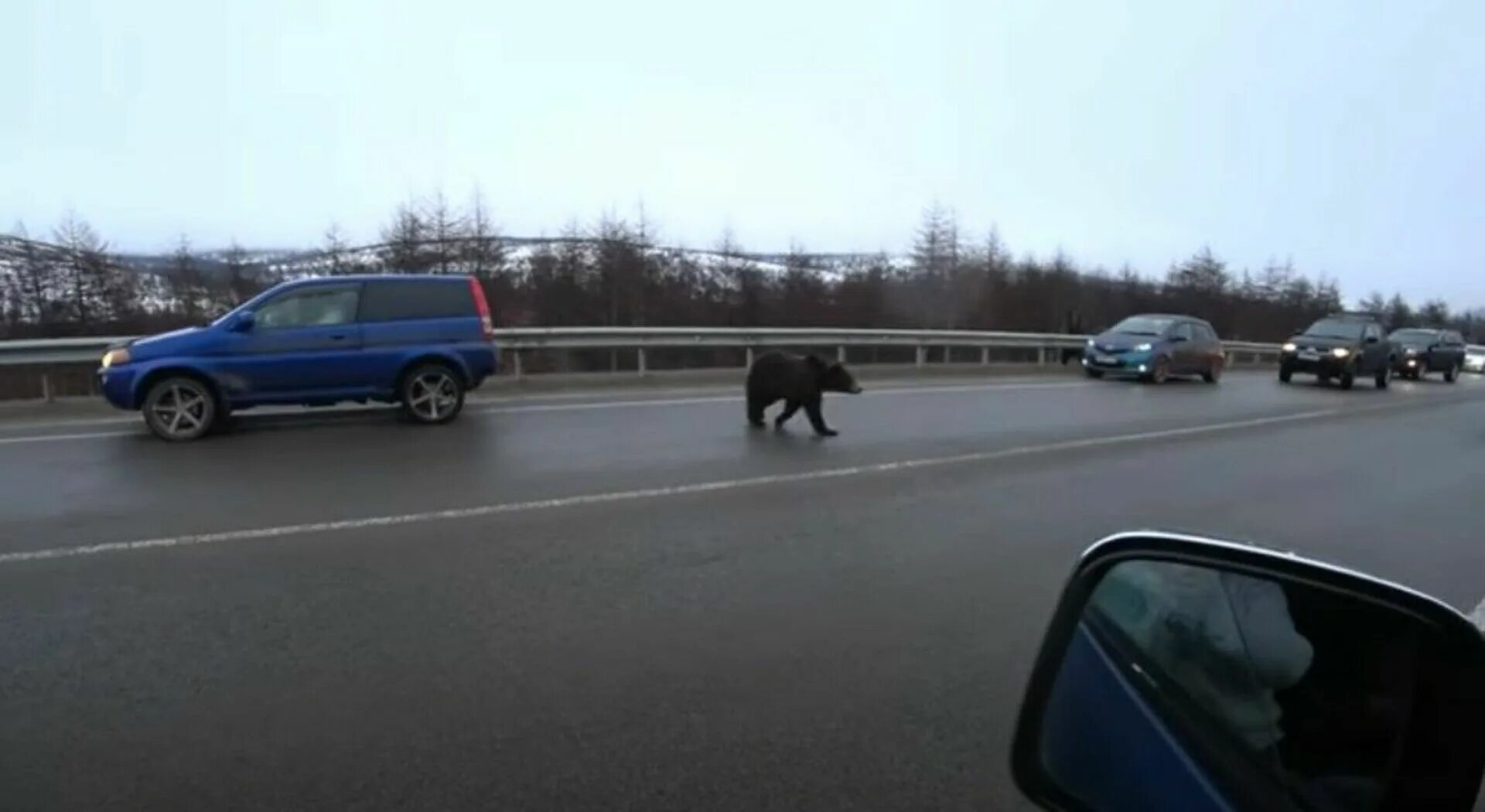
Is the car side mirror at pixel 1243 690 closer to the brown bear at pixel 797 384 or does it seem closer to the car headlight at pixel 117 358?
the brown bear at pixel 797 384

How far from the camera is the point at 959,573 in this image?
18.3 ft

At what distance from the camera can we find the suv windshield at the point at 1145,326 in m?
22.8

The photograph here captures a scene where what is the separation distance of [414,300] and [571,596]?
7610 mm

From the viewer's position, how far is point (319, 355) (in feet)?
34.7

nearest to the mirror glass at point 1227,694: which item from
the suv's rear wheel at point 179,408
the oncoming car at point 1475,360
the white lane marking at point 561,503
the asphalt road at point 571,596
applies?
the asphalt road at point 571,596

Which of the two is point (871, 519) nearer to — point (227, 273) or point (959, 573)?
point (959, 573)

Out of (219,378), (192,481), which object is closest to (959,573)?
(192,481)

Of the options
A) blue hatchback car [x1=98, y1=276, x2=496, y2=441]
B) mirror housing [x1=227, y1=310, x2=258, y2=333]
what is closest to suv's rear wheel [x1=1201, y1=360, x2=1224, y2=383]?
blue hatchback car [x1=98, y1=276, x2=496, y2=441]

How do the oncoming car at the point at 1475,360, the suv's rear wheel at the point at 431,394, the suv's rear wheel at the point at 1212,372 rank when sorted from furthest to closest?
the oncoming car at the point at 1475,360 < the suv's rear wheel at the point at 1212,372 < the suv's rear wheel at the point at 431,394

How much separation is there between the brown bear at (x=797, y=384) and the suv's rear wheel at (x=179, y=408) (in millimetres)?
6160

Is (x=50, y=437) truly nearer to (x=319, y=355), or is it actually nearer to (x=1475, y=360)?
(x=319, y=355)

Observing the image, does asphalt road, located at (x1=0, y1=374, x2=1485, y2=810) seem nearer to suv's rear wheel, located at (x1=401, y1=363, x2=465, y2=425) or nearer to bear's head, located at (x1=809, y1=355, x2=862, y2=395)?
suv's rear wheel, located at (x1=401, y1=363, x2=465, y2=425)

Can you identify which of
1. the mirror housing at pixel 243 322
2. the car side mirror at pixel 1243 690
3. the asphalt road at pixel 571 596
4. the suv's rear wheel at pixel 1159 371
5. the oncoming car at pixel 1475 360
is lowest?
the oncoming car at pixel 1475 360

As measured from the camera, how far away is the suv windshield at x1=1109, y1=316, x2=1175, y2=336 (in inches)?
899
